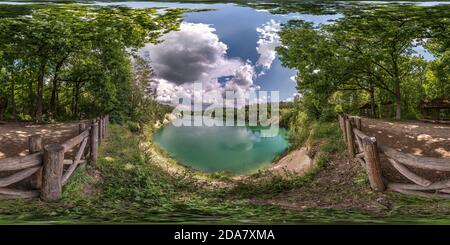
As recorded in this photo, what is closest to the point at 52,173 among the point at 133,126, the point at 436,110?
the point at 133,126

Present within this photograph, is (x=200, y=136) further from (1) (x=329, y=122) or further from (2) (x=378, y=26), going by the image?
(2) (x=378, y=26)

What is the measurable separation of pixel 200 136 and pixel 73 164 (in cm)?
92

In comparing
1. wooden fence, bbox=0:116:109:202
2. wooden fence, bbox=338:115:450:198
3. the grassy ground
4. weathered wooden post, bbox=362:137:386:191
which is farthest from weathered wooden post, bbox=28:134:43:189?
weathered wooden post, bbox=362:137:386:191

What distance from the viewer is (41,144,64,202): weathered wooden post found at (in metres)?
3.06

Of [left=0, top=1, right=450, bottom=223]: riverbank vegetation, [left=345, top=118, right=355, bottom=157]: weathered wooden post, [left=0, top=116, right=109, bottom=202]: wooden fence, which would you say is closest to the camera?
[left=0, top=116, right=109, bottom=202]: wooden fence

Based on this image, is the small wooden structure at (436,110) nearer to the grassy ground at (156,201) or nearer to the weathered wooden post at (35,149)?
the grassy ground at (156,201)

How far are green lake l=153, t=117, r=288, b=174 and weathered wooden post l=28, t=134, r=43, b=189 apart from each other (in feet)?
2.62

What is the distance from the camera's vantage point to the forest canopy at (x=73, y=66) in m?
3.16

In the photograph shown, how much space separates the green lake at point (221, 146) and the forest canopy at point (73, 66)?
1.18 feet

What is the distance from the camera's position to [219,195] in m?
3.22

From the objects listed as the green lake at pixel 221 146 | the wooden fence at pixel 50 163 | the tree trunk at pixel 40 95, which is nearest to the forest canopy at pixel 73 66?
the tree trunk at pixel 40 95

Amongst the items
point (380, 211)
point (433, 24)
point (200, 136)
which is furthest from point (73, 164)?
point (433, 24)

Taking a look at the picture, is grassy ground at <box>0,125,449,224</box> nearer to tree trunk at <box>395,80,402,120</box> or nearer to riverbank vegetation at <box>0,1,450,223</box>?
riverbank vegetation at <box>0,1,450,223</box>

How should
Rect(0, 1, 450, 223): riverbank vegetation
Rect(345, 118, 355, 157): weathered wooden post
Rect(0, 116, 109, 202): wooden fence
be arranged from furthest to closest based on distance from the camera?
Rect(345, 118, 355, 157): weathered wooden post < Rect(0, 1, 450, 223): riverbank vegetation < Rect(0, 116, 109, 202): wooden fence
